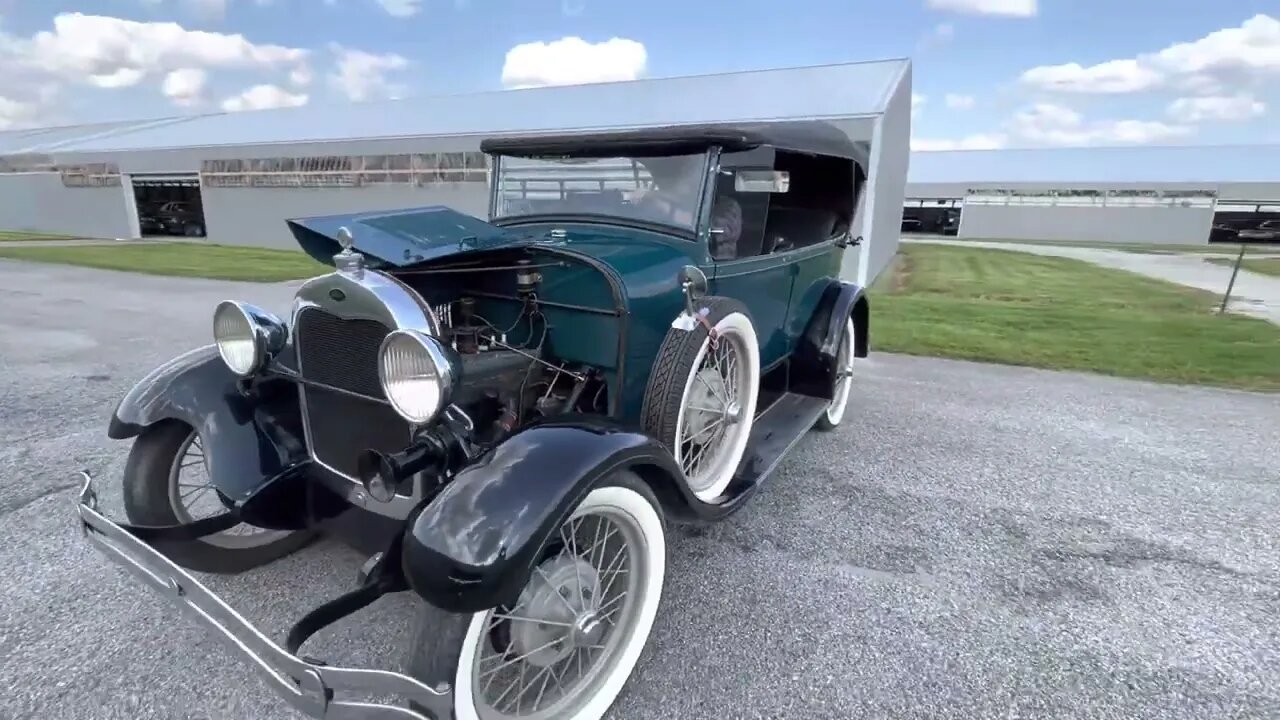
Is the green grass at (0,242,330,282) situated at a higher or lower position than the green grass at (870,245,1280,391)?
lower

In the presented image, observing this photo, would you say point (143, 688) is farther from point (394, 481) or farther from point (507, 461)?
point (507, 461)

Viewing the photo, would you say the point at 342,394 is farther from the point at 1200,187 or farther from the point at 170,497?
the point at 1200,187

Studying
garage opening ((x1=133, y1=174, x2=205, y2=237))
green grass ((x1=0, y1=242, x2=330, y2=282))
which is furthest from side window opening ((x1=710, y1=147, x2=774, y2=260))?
garage opening ((x1=133, y1=174, x2=205, y2=237))

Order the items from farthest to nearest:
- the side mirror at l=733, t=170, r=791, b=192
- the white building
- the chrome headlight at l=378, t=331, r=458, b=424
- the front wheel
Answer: the white building < the side mirror at l=733, t=170, r=791, b=192 < the chrome headlight at l=378, t=331, r=458, b=424 < the front wheel

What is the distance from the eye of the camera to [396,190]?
16.6 meters

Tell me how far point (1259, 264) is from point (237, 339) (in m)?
22.7

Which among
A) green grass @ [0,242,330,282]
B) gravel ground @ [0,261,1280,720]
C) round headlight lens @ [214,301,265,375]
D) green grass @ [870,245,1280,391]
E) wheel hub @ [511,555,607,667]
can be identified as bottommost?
green grass @ [0,242,330,282]

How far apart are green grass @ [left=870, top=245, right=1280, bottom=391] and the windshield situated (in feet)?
16.7

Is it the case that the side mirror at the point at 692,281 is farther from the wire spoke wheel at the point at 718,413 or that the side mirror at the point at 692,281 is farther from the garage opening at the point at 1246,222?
the garage opening at the point at 1246,222

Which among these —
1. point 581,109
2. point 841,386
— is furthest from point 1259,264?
point 841,386

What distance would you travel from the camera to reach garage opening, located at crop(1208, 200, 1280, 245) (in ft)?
85.4

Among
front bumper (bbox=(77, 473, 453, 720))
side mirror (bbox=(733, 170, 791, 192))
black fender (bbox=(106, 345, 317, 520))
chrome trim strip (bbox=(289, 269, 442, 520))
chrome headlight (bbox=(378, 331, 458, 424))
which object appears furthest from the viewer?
side mirror (bbox=(733, 170, 791, 192))

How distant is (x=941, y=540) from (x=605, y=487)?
2025 millimetres

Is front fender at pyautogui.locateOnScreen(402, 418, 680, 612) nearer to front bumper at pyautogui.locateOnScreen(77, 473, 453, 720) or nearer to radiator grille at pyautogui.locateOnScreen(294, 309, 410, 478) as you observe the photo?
front bumper at pyautogui.locateOnScreen(77, 473, 453, 720)
